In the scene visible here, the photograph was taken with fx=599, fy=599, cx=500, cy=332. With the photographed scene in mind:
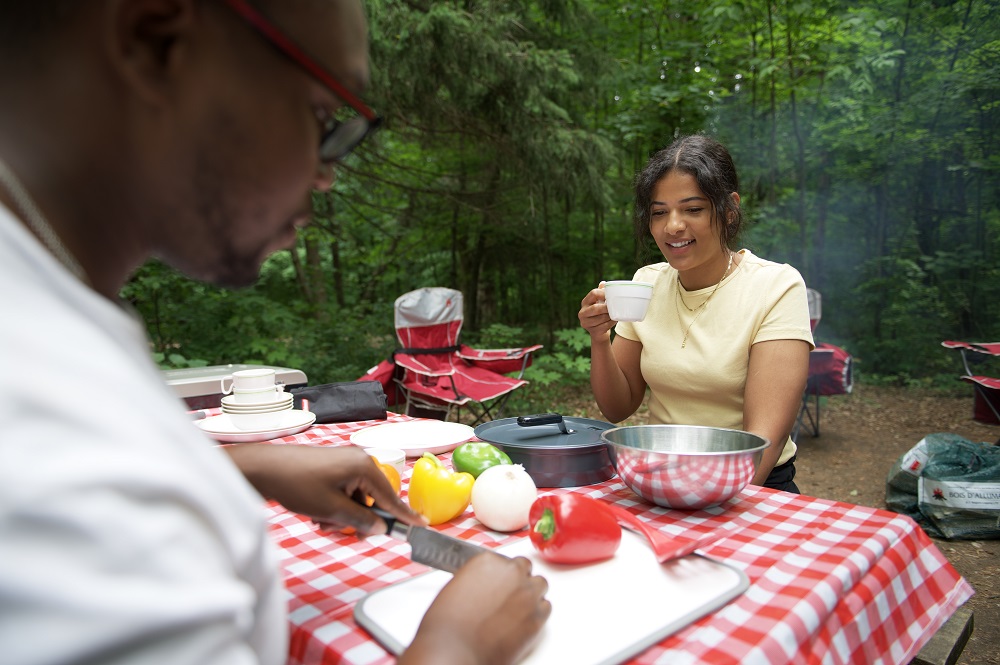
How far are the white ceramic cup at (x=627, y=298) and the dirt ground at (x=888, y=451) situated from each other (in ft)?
6.60

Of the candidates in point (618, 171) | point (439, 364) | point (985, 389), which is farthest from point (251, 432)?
point (618, 171)

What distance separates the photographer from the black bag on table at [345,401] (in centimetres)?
219

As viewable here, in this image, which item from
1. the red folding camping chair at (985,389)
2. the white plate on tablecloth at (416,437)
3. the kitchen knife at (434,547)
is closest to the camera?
the kitchen knife at (434,547)

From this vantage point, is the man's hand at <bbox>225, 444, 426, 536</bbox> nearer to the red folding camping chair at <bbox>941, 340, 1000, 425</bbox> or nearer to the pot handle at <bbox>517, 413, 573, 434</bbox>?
the pot handle at <bbox>517, 413, 573, 434</bbox>

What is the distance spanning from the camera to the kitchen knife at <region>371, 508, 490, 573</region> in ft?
3.00

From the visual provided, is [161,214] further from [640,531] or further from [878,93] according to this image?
[878,93]

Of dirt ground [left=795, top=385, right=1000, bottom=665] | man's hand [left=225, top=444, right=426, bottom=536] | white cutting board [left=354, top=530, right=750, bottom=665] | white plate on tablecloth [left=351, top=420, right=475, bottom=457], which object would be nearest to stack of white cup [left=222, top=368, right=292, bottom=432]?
white plate on tablecloth [left=351, top=420, right=475, bottom=457]

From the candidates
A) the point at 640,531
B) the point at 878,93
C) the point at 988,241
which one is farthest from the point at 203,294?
the point at 988,241

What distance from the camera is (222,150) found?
56cm

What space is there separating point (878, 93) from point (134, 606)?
1009cm

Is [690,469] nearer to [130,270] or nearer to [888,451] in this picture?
[130,270]

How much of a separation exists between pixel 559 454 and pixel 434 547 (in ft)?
1.72

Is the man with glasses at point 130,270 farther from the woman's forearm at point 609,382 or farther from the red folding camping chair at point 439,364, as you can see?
the red folding camping chair at point 439,364

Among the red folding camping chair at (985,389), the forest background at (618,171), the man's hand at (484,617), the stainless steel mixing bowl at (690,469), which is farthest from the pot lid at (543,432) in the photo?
the forest background at (618,171)
